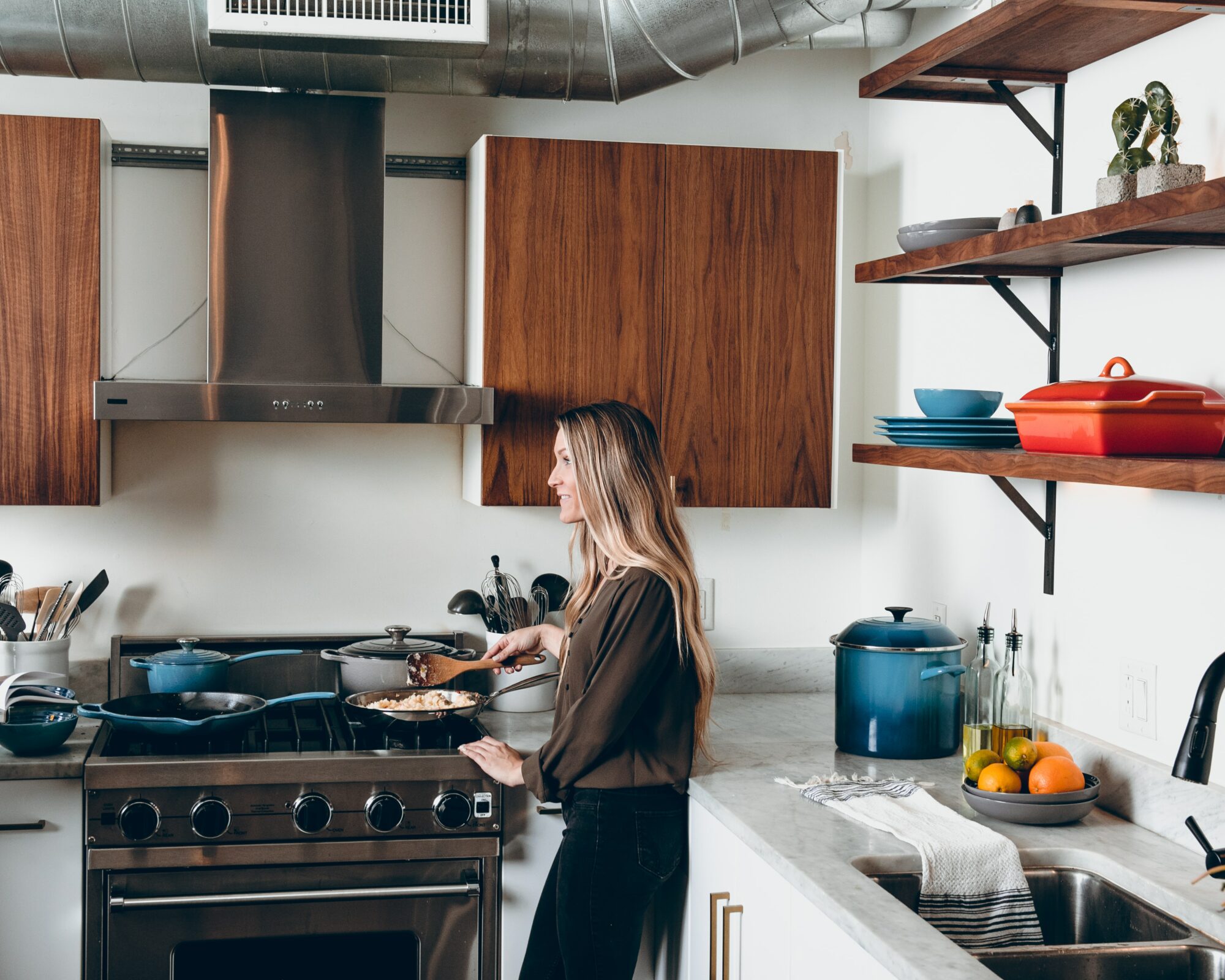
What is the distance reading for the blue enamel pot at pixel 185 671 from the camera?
9.02 feet

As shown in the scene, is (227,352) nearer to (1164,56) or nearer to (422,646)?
(422,646)

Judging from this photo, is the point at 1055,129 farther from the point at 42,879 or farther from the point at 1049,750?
the point at 42,879

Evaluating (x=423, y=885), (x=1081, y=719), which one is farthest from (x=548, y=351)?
(x=1081, y=719)

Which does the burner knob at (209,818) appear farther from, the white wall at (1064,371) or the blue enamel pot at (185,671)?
the white wall at (1064,371)

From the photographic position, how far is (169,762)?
2.37 meters

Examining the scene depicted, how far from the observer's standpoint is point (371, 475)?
316 cm

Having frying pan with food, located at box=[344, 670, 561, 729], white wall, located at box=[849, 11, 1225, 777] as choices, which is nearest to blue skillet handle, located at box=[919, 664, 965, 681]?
Result: white wall, located at box=[849, 11, 1225, 777]

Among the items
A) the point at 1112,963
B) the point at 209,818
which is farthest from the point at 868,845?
the point at 209,818

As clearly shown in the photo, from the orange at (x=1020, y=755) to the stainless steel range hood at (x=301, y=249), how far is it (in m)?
1.28

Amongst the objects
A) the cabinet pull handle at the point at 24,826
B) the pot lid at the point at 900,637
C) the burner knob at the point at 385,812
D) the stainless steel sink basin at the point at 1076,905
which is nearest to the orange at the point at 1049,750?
the stainless steel sink basin at the point at 1076,905

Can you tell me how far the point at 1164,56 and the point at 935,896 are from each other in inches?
Answer: 56.7

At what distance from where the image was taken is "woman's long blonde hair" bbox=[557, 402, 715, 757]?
7.48 ft

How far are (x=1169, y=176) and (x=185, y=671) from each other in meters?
2.17

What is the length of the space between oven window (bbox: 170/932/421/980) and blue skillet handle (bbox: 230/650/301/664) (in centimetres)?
67
